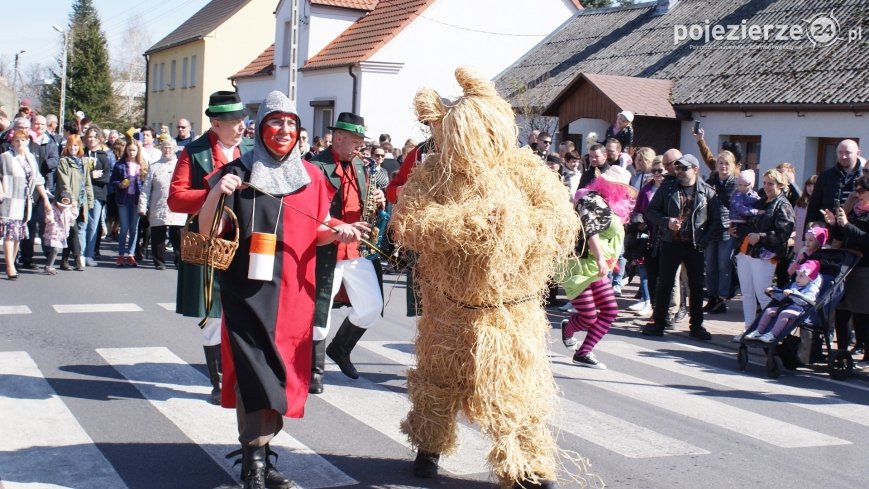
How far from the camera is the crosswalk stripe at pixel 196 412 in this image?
5.52 metres

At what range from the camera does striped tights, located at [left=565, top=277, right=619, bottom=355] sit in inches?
352

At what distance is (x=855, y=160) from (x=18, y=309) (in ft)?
30.0

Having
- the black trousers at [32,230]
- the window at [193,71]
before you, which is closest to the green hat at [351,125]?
the black trousers at [32,230]

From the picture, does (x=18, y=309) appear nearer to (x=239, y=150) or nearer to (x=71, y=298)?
(x=71, y=298)

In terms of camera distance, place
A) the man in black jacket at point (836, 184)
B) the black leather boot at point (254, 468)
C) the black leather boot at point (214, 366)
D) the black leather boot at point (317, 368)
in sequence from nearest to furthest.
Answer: the black leather boot at point (254, 468) → the black leather boot at point (214, 366) → the black leather boot at point (317, 368) → the man in black jacket at point (836, 184)

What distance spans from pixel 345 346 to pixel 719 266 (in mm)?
6369

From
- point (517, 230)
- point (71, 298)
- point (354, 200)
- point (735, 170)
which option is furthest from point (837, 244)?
point (71, 298)

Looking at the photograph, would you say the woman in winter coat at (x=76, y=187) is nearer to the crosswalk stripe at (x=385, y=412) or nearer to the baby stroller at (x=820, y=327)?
the crosswalk stripe at (x=385, y=412)

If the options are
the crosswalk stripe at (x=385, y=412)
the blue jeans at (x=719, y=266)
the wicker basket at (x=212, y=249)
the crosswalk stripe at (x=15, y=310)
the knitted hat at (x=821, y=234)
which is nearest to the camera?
the wicker basket at (x=212, y=249)

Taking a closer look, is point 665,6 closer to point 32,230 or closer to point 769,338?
point 32,230

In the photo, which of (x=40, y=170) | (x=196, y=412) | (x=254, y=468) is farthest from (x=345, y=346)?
(x=40, y=170)

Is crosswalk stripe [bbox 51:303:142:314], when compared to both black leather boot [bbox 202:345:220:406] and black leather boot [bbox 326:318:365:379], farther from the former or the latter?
black leather boot [bbox 202:345:220:406]

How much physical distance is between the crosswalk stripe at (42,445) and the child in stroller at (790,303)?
20.0ft

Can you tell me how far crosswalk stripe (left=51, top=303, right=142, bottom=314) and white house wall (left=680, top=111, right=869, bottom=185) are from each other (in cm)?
1348
